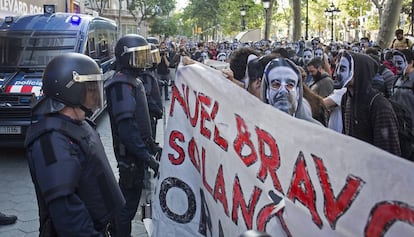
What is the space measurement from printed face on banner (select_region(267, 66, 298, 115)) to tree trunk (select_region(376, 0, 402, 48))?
16128 mm

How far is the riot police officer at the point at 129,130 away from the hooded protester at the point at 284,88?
4.00 feet

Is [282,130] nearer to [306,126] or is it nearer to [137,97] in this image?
[306,126]

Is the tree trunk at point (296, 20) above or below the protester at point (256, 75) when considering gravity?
above

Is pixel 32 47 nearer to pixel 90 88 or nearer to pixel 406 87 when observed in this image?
pixel 406 87

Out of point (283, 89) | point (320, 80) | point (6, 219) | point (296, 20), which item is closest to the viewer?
point (283, 89)

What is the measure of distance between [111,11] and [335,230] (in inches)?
2528

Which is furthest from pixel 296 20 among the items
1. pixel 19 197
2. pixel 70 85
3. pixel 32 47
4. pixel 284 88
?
pixel 70 85

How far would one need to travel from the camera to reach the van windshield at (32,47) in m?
8.69

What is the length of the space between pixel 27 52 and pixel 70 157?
23.3 ft

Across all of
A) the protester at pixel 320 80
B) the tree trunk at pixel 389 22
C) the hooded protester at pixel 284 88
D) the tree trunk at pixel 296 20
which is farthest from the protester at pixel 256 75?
the tree trunk at pixel 296 20

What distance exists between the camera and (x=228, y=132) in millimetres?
2621

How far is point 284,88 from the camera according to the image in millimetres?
3115

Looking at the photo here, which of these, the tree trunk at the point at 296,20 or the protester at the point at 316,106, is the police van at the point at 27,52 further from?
the tree trunk at the point at 296,20

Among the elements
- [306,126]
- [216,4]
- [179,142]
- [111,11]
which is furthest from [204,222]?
[111,11]
